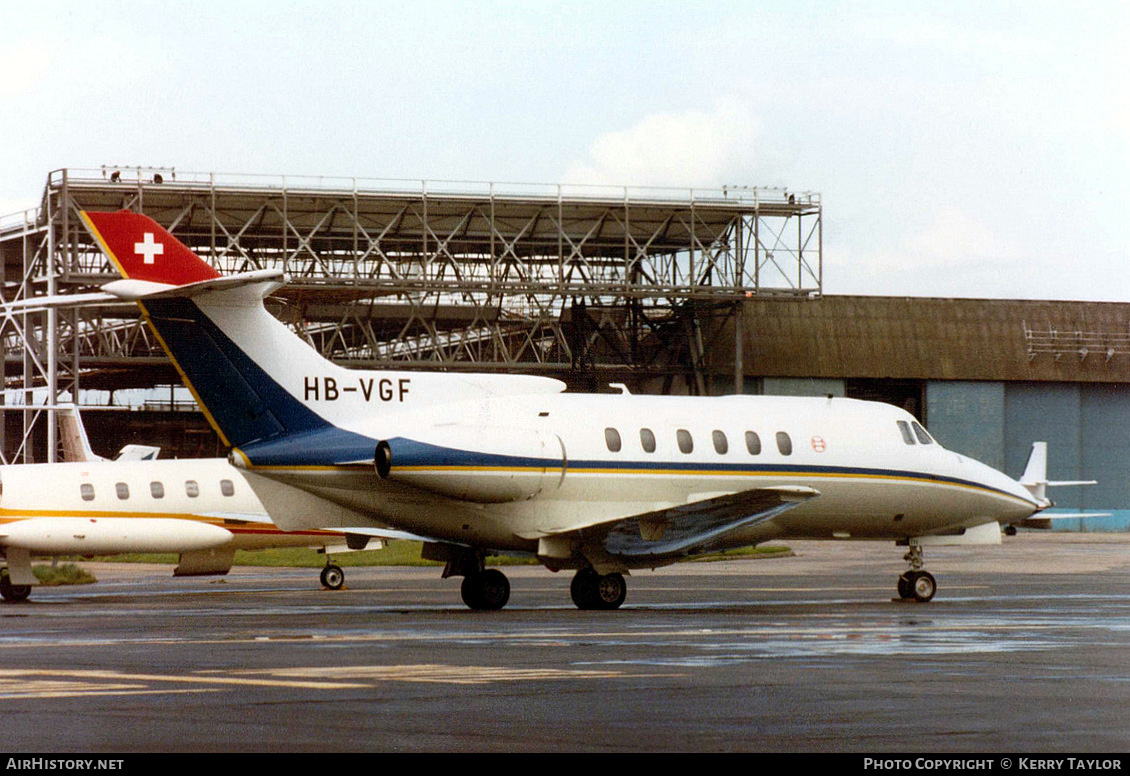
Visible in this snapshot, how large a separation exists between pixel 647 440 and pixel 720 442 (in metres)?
1.50

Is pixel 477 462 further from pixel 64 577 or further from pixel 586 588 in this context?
pixel 64 577

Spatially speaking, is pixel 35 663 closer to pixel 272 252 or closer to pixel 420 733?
pixel 420 733

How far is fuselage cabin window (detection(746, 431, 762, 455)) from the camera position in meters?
28.4

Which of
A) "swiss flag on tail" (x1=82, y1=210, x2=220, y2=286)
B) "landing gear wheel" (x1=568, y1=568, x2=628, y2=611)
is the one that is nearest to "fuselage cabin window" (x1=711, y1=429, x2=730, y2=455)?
"landing gear wheel" (x1=568, y1=568, x2=628, y2=611)

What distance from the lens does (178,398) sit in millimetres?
85812

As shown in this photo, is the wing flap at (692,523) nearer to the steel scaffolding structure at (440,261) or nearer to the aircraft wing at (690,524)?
the aircraft wing at (690,524)

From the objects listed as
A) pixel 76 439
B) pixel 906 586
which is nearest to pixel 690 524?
pixel 906 586

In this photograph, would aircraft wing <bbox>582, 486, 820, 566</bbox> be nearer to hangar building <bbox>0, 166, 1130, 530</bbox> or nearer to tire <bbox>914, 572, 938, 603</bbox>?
tire <bbox>914, 572, 938, 603</bbox>

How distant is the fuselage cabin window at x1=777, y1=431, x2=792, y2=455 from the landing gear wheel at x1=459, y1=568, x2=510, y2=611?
17.8ft

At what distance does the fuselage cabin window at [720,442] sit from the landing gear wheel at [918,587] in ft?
13.7

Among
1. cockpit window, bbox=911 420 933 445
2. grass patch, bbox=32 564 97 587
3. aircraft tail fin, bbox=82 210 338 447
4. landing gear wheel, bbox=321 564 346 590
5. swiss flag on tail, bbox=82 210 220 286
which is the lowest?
grass patch, bbox=32 564 97 587

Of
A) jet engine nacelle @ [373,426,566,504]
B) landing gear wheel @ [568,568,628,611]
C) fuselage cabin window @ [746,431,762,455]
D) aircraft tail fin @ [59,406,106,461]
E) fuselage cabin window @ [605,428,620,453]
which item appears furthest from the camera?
aircraft tail fin @ [59,406,106,461]

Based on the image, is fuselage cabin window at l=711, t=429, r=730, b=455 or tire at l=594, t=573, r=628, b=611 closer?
tire at l=594, t=573, r=628, b=611
